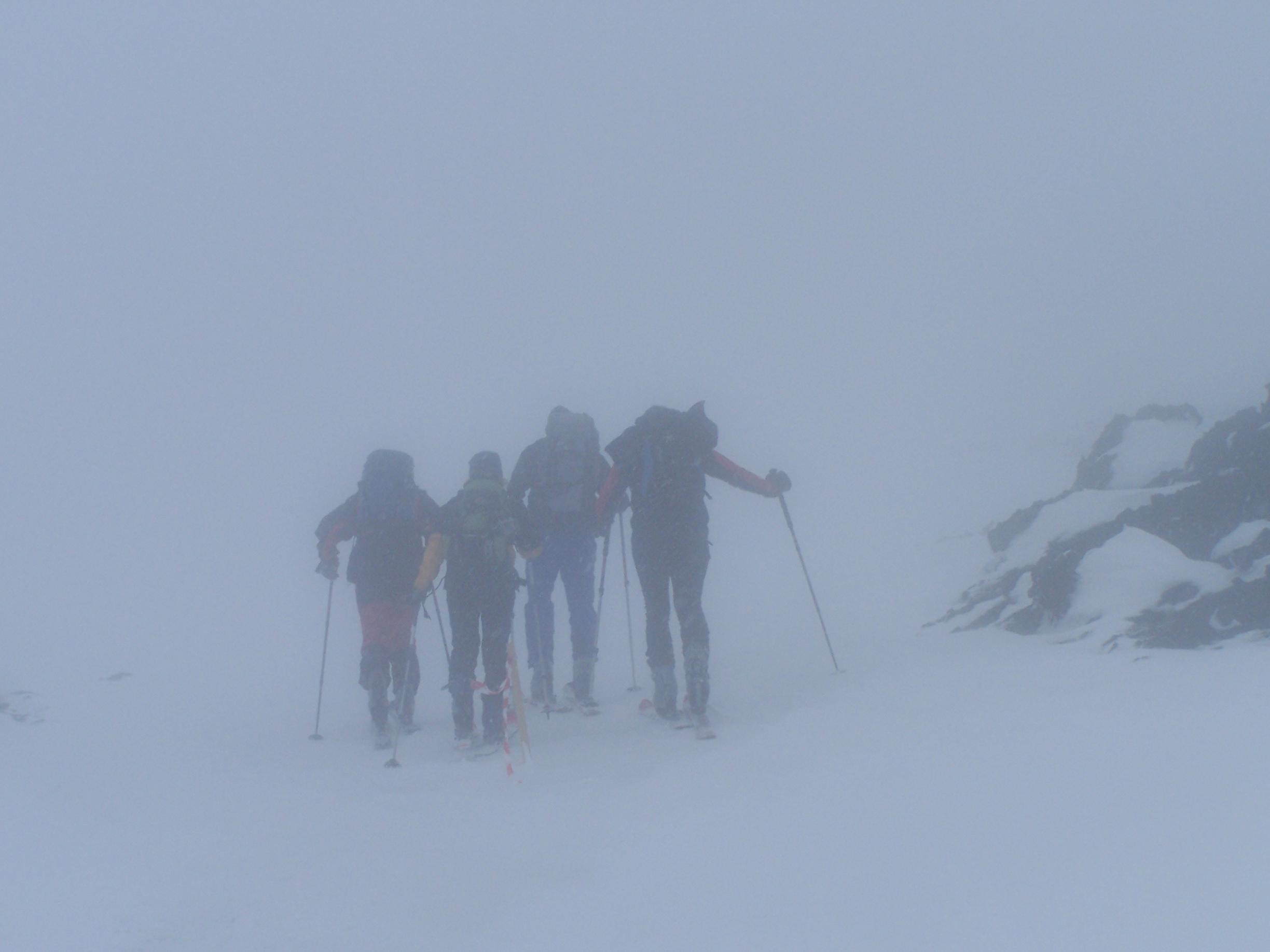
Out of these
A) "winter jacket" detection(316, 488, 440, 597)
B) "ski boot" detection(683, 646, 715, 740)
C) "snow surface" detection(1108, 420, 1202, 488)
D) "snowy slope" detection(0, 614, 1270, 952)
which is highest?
"snow surface" detection(1108, 420, 1202, 488)

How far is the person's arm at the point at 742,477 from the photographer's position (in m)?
7.21

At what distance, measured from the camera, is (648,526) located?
7027 millimetres

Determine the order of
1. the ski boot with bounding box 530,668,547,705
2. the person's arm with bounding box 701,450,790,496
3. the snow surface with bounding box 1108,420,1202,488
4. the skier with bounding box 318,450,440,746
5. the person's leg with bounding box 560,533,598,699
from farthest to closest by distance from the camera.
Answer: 1. the snow surface with bounding box 1108,420,1202,488
2. the ski boot with bounding box 530,668,547,705
3. the person's leg with bounding box 560,533,598,699
4. the skier with bounding box 318,450,440,746
5. the person's arm with bounding box 701,450,790,496

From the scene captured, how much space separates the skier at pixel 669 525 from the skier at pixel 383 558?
5.40 ft

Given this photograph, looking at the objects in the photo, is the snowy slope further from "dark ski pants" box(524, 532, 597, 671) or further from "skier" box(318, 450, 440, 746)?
"dark ski pants" box(524, 532, 597, 671)

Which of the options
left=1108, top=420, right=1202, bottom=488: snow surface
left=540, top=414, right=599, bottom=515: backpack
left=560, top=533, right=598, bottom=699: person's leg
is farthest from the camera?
left=1108, top=420, right=1202, bottom=488: snow surface

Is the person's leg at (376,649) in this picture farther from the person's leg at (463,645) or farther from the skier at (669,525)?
the skier at (669,525)

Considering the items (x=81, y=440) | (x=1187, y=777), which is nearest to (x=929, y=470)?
(x=1187, y=777)

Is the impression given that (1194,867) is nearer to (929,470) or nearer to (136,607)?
(136,607)

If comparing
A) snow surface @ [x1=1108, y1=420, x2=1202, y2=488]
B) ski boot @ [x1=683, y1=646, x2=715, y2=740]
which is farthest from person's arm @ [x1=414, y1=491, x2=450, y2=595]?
snow surface @ [x1=1108, y1=420, x2=1202, y2=488]

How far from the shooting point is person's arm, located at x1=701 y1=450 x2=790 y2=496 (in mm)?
7207

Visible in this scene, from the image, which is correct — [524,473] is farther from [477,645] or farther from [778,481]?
[778,481]

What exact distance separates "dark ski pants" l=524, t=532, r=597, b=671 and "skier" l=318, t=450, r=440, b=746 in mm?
1061

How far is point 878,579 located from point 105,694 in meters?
9.52
